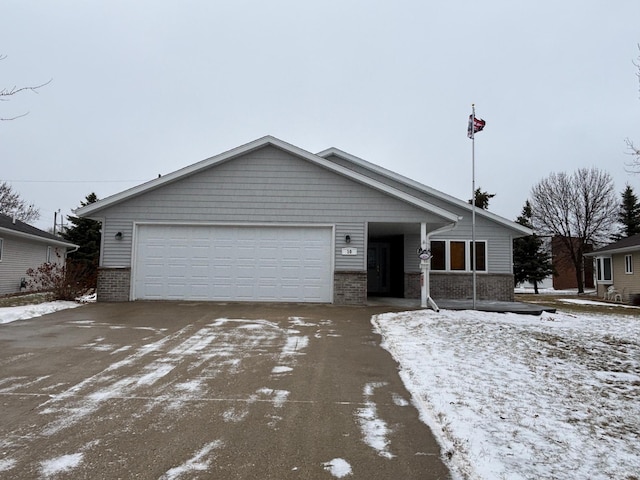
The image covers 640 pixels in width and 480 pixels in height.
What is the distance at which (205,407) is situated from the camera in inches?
167

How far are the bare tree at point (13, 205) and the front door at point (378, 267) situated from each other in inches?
1168

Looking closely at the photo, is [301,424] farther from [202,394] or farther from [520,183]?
[520,183]

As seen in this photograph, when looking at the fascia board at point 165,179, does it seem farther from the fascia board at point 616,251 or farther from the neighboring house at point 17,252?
the fascia board at point 616,251

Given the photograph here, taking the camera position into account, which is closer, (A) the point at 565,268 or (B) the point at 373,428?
(B) the point at 373,428

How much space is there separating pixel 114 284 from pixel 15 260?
1035cm

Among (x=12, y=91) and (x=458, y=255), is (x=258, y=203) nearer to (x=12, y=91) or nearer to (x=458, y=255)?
(x=12, y=91)

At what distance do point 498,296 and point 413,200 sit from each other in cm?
683

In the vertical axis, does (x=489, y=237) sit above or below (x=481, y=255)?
above

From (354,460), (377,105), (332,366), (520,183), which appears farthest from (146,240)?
(520,183)

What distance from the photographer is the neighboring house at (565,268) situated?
119 ft

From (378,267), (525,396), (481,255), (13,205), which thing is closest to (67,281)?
(378,267)

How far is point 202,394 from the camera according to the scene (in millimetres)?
4652

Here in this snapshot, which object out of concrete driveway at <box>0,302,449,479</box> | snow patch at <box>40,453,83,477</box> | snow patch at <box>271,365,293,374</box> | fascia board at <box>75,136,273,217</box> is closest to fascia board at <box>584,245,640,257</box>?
fascia board at <box>75,136,273,217</box>

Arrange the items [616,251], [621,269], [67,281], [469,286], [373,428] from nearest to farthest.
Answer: [373,428] → [67,281] → [469,286] → [616,251] → [621,269]
